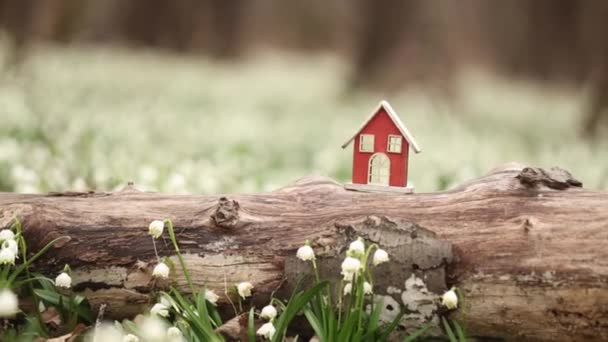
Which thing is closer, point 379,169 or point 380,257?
point 380,257

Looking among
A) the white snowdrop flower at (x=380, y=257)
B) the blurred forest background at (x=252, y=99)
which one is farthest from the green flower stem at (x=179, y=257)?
the blurred forest background at (x=252, y=99)

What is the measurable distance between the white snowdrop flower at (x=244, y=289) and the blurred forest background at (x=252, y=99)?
68.5 inches

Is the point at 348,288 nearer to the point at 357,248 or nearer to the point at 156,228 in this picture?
the point at 357,248

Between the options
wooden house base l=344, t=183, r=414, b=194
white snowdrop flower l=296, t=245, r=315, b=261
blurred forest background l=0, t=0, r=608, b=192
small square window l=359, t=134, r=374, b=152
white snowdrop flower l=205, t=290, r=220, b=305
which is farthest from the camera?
blurred forest background l=0, t=0, r=608, b=192

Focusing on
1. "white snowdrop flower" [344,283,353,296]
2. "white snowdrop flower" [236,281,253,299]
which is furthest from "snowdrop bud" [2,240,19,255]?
"white snowdrop flower" [344,283,353,296]

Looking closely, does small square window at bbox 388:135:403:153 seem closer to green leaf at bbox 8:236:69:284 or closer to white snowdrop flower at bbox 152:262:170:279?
white snowdrop flower at bbox 152:262:170:279

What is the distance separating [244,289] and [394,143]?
32.8 inches

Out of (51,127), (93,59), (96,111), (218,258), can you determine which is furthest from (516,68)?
(218,258)

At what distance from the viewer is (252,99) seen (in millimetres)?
15586

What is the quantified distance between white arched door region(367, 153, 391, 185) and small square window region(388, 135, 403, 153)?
1.7 inches

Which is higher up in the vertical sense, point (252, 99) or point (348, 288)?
point (252, 99)

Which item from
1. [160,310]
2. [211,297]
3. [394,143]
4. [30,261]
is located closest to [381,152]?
[394,143]

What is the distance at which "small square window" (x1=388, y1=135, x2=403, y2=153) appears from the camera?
325cm

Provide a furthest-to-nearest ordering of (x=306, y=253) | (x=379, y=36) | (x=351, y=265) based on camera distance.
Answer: (x=379, y=36)
(x=306, y=253)
(x=351, y=265)
